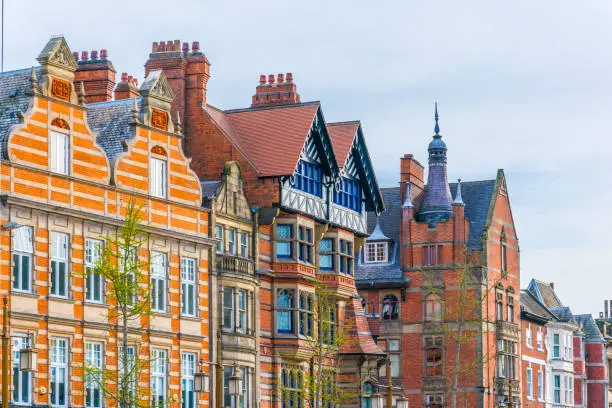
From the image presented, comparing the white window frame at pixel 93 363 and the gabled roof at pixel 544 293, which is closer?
the white window frame at pixel 93 363

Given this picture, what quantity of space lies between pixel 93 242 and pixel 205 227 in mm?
7474

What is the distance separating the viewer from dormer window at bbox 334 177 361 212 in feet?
242

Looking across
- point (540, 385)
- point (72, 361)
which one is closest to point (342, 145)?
point (72, 361)

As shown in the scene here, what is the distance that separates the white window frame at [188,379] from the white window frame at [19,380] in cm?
901

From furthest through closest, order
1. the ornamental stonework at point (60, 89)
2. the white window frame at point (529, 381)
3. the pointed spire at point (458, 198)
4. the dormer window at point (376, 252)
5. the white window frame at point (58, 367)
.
→ the white window frame at point (529, 381)
the dormer window at point (376, 252)
the pointed spire at point (458, 198)
the ornamental stonework at point (60, 89)
the white window frame at point (58, 367)

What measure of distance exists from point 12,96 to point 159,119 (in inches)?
274

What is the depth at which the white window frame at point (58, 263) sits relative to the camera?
53.7 meters

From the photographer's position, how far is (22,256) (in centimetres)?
5247

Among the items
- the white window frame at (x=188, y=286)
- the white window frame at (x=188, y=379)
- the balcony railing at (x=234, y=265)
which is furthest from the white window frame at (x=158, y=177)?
the white window frame at (x=188, y=379)

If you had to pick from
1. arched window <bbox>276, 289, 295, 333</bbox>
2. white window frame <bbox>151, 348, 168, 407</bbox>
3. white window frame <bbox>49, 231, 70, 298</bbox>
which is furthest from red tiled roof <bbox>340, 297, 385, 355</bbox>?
white window frame <bbox>49, 231, 70, 298</bbox>

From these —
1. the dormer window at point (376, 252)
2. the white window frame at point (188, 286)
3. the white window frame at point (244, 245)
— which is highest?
the dormer window at point (376, 252)

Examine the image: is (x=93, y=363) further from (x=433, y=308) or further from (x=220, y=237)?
(x=433, y=308)

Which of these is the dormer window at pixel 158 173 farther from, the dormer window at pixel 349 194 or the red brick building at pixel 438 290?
the red brick building at pixel 438 290

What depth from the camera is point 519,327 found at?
97.8m
